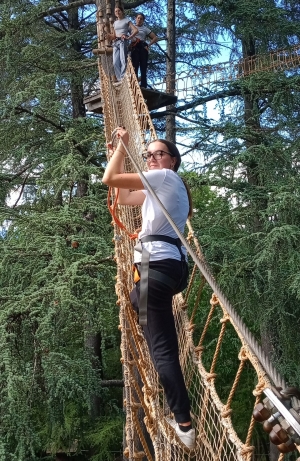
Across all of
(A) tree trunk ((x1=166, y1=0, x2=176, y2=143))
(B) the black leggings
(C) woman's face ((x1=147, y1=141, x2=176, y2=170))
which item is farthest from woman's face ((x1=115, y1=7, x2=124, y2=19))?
(B) the black leggings

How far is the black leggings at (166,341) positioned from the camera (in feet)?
6.50

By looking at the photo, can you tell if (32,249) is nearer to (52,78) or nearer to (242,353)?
(52,78)

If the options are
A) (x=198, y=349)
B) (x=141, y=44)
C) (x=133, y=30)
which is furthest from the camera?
(x=141, y=44)

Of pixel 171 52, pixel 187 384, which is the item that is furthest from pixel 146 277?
pixel 171 52

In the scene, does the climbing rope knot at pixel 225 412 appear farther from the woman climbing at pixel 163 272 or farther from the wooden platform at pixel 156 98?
the wooden platform at pixel 156 98

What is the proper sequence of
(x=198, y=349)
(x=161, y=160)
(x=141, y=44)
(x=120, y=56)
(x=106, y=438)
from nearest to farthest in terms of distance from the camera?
(x=161, y=160), (x=198, y=349), (x=120, y=56), (x=141, y=44), (x=106, y=438)

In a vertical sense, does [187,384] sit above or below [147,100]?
below

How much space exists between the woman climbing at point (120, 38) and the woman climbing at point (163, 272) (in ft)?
12.8

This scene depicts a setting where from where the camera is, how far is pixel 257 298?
6.00m

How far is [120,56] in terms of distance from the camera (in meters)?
5.74

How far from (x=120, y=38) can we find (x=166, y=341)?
14.1 ft

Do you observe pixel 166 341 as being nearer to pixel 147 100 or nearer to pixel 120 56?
pixel 120 56

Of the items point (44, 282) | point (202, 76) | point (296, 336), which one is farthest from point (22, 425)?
point (202, 76)

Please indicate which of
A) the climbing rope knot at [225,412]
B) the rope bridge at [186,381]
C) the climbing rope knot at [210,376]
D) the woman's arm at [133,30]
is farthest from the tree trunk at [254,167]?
the climbing rope knot at [225,412]
